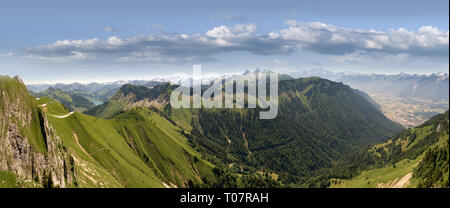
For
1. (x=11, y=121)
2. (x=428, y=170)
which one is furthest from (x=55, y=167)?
(x=428, y=170)

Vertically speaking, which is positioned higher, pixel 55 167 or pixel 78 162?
pixel 55 167
